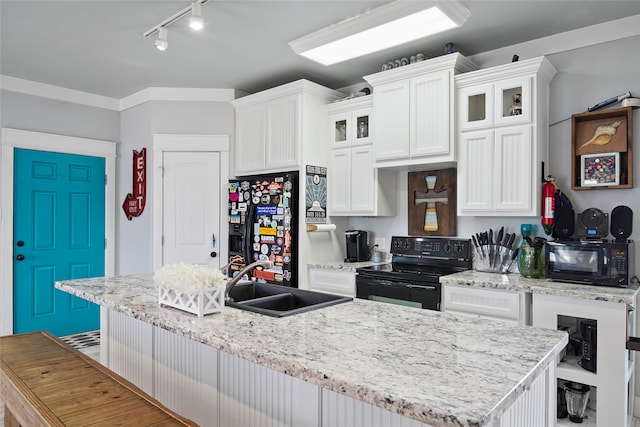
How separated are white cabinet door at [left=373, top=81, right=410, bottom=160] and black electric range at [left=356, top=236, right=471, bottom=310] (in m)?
0.79

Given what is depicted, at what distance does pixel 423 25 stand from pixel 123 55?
2529 millimetres

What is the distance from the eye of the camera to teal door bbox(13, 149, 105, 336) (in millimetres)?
4254

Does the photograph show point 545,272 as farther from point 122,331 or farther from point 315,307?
point 122,331

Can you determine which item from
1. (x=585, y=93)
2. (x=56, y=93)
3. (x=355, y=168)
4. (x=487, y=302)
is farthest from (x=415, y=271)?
(x=56, y=93)

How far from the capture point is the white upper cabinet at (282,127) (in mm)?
3881

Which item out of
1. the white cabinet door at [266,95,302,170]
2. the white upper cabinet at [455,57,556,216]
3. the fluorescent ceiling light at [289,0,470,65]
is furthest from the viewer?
the white cabinet door at [266,95,302,170]

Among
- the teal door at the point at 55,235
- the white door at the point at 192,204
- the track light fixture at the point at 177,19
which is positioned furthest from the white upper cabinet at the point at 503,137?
the teal door at the point at 55,235

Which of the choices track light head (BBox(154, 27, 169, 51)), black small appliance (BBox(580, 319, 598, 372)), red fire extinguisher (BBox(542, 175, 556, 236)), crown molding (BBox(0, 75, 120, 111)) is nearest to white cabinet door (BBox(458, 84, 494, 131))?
red fire extinguisher (BBox(542, 175, 556, 236))

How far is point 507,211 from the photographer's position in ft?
9.92

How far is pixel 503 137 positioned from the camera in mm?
3027

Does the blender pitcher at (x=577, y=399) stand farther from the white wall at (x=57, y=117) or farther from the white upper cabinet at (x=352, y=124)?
the white wall at (x=57, y=117)

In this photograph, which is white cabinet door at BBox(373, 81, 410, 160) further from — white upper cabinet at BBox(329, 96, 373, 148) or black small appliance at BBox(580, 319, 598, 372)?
black small appliance at BBox(580, 319, 598, 372)

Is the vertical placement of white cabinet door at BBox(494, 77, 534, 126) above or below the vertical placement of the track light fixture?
below

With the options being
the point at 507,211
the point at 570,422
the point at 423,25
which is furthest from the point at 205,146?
the point at 570,422
